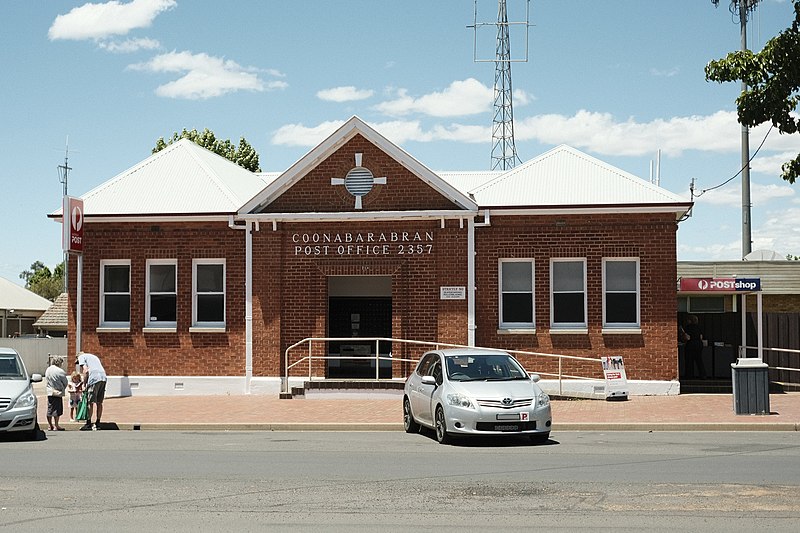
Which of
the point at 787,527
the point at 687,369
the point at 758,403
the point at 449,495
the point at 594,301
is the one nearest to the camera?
the point at 787,527

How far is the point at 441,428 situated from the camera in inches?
624

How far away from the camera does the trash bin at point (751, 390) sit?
18797mm

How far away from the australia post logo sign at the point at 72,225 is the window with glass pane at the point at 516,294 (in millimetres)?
10590

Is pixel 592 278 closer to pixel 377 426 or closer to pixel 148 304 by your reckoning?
pixel 377 426

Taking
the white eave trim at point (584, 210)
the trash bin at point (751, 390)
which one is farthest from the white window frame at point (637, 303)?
the trash bin at point (751, 390)

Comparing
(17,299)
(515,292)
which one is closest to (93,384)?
(515,292)

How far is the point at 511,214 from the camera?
2411 cm

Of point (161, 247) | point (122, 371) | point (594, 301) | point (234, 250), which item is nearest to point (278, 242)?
point (234, 250)

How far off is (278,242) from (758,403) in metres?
12.0

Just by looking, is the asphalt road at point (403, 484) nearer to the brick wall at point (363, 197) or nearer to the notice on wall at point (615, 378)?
the notice on wall at point (615, 378)

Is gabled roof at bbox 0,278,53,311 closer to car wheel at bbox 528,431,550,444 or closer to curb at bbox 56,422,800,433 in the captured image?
curb at bbox 56,422,800,433

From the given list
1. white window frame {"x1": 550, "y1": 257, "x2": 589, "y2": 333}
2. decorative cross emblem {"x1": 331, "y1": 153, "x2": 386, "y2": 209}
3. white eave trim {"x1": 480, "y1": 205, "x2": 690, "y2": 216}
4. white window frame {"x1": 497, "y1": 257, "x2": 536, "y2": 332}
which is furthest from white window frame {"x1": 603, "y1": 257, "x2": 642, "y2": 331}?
decorative cross emblem {"x1": 331, "y1": 153, "x2": 386, "y2": 209}

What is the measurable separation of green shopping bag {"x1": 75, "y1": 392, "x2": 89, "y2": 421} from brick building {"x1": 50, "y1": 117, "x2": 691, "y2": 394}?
5.53 metres

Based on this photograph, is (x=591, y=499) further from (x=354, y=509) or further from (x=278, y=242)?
(x=278, y=242)
